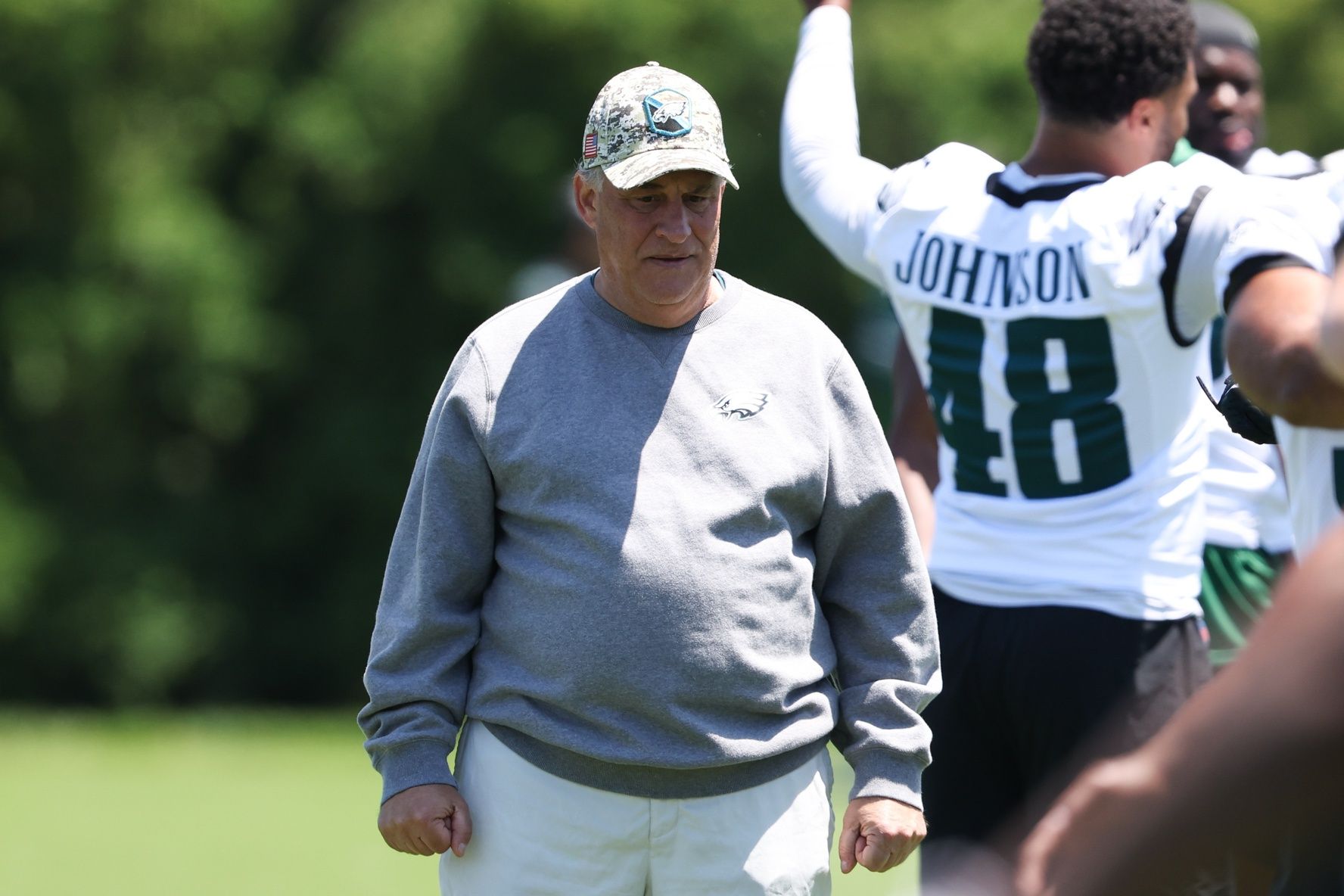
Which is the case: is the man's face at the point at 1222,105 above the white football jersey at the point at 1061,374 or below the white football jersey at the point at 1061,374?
above

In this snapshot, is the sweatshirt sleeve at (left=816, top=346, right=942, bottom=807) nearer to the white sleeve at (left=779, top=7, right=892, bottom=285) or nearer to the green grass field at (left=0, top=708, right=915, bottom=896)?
the white sleeve at (left=779, top=7, right=892, bottom=285)

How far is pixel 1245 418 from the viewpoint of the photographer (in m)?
2.65

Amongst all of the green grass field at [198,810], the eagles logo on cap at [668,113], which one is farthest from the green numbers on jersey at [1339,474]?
the green grass field at [198,810]

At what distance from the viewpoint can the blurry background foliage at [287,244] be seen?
11664 mm

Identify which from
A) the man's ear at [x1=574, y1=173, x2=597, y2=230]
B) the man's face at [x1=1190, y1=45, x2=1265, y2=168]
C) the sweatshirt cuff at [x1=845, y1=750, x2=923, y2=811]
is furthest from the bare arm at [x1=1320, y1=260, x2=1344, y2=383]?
the man's face at [x1=1190, y1=45, x2=1265, y2=168]

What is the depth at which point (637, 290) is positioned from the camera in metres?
2.79

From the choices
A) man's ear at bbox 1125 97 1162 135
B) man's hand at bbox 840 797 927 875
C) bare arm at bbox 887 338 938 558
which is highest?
man's ear at bbox 1125 97 1162 135

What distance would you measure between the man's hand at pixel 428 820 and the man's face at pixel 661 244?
806mm

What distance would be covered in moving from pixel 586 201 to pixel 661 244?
0.65ft

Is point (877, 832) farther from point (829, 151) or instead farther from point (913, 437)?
point (829, 151)

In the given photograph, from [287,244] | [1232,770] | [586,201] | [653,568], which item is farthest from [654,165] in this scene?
[287,244]

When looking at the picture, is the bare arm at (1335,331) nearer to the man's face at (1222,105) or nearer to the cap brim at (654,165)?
the cap brim at (654,165)

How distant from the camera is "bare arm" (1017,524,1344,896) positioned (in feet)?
3.92

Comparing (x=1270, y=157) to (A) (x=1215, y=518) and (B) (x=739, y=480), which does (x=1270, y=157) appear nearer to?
(A) (x=1215, y=518)
